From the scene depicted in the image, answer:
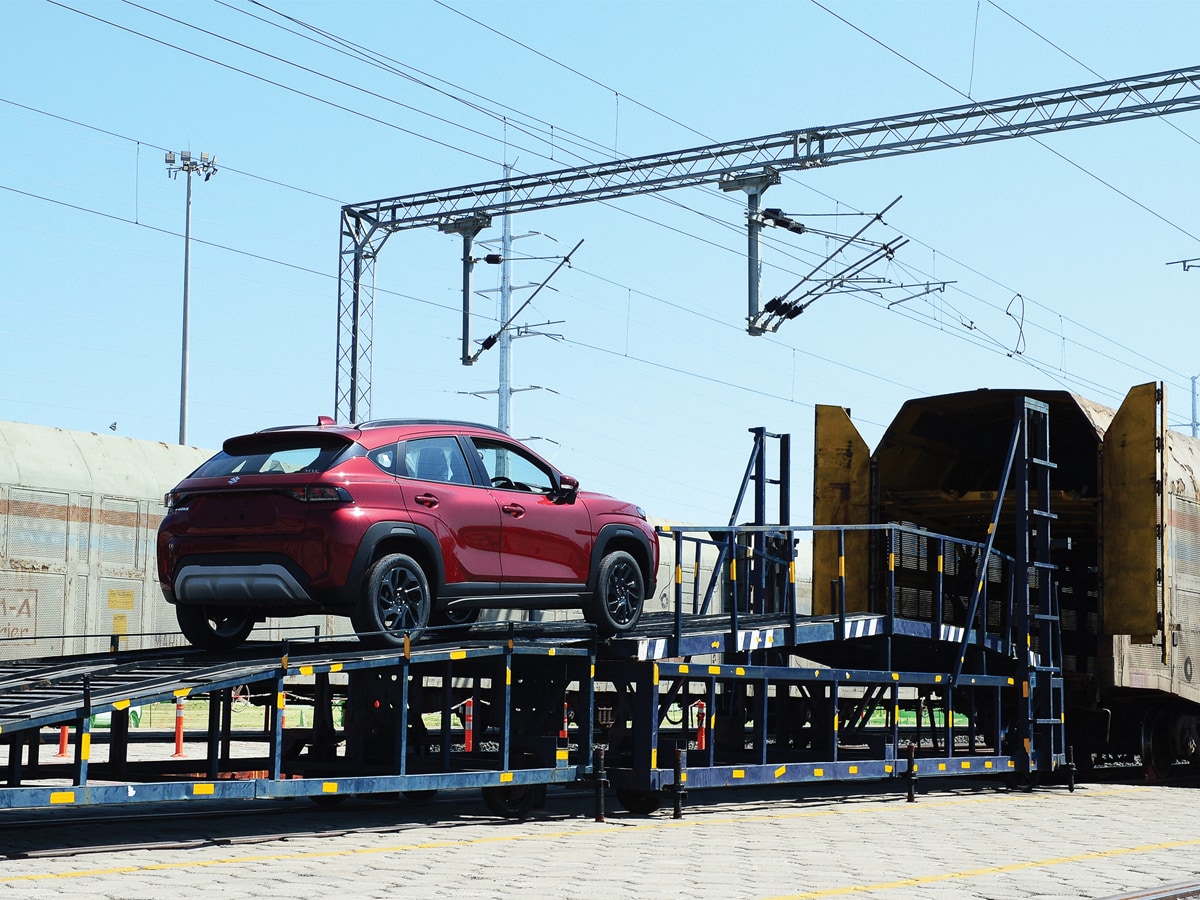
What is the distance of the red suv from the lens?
33.5ft

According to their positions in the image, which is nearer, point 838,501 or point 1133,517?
point 1133,517

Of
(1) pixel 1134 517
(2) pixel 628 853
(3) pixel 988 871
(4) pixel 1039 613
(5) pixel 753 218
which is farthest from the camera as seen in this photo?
(5) pixel 753 218

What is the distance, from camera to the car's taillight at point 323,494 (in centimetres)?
1016

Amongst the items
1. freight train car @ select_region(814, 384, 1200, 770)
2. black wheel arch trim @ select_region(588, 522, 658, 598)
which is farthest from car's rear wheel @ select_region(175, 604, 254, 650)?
freight train car @ select_region(814, 384, 1200, 770)

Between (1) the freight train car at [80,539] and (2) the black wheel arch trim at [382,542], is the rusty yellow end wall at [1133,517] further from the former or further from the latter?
(1) the freight train car at [80,539]

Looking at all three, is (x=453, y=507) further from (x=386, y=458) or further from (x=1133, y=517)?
(x=1133, y=517)

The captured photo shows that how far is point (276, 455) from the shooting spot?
1065 cm

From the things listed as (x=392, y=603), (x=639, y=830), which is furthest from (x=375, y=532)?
(x=639, y=830)

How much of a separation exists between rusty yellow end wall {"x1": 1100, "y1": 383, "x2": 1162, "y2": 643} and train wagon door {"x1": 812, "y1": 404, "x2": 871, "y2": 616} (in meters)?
2.49

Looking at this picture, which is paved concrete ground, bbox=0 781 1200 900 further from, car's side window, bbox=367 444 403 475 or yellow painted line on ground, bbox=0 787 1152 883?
car's side window, bbox=367 444 403 475

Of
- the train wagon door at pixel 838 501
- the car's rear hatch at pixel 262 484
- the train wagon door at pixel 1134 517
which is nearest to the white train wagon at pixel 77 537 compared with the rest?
the car's rear hatch at pixel 262 484

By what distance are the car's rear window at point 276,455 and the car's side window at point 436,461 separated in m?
0.55

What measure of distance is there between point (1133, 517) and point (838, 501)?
3111 millimetres

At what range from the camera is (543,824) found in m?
11.4
